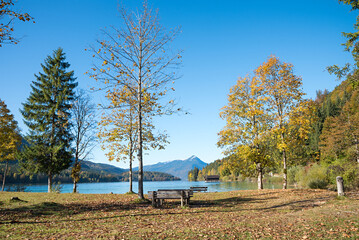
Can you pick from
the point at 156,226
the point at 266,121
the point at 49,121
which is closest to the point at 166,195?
the point at 156,226

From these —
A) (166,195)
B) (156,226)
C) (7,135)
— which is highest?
(7,135)

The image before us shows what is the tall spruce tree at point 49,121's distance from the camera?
29.2m

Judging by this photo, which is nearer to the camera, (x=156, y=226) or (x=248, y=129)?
(x=156, y=226)

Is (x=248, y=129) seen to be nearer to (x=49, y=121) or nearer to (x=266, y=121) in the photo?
(x=266, y=121)

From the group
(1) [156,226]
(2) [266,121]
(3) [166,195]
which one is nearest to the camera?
(1) [156,226]

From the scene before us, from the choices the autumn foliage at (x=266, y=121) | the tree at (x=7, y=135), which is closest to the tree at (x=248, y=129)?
the autumn foliage at (x=266, y=121)

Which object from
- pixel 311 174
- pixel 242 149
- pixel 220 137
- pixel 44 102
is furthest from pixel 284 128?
pixel 44 102

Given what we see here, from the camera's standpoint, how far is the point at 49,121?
30.3 meters

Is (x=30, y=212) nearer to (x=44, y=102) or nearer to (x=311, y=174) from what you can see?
(x=44, y=102)

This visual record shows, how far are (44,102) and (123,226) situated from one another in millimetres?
27500

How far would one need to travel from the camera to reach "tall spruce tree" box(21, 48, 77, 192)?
1148 inches

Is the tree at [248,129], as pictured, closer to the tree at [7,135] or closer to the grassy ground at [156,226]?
the grassy ground at [156,226]

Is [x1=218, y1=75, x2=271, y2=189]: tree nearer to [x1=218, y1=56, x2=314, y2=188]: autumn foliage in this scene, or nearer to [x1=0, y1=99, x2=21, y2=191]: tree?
[x1=218, y1=56, x2=314, y2=188]: autumn foliage

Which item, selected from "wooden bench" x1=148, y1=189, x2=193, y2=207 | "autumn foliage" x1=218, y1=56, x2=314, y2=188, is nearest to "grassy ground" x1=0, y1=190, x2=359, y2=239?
"wooden bench" x1=148, y1=189, x2=193, y2=207
